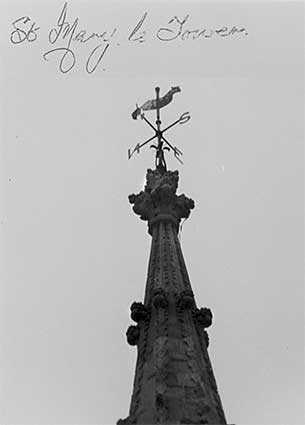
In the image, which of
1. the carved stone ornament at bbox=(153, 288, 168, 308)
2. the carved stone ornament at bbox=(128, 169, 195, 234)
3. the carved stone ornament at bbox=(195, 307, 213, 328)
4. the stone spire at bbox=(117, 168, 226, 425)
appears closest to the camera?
the stone spire at bbox=(117, 168, 226, 425)

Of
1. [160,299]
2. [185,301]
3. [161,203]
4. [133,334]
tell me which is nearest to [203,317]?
[185,301]

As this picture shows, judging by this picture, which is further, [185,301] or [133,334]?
[133,334]

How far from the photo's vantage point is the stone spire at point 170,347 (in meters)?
15.5

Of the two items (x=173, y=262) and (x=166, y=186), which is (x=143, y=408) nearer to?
(x=173, y=262)

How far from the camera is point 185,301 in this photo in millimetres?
21484

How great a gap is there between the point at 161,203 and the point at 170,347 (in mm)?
13376

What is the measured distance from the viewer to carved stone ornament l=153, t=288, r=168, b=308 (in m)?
21.4

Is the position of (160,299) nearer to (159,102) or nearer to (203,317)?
(203,317)

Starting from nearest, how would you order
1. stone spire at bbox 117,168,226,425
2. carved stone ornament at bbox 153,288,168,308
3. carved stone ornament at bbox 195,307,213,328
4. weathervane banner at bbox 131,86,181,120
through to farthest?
stone spire at bbox 117,168,226,425 → carved stone ornament at bbox 153,288,168,308 → carved stone ornament at bbox 195,307,213,328 → weathervane banner at bbox 131,86,181,120

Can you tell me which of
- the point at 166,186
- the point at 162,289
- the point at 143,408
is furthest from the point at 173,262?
the point at 143,408

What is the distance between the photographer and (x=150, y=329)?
20844 millimetres

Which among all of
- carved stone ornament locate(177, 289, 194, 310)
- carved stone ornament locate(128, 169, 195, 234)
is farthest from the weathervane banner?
carved stone ornament locate(177, 289, 194, 310)

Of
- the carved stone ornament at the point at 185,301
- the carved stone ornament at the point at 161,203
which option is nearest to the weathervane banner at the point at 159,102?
the carved stone ornament at the point at 161,203

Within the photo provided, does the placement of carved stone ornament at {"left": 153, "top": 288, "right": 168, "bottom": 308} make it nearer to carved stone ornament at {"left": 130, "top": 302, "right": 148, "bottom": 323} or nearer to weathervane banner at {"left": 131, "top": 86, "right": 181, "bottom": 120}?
carved stone ornament at {"left": 130, "top": 302, "right": 148, "bottom": 323}
